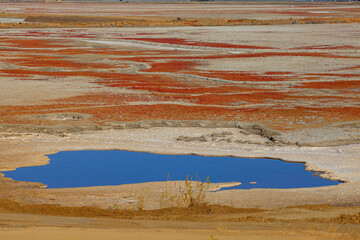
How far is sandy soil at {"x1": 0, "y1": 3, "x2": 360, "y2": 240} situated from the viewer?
8.29 metres

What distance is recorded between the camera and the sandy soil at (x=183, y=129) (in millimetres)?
8289

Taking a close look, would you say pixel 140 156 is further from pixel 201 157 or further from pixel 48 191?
pixel 48 191

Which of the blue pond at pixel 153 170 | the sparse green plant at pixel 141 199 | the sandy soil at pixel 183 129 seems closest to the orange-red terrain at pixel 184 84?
the sandy soil at pixel 183 129

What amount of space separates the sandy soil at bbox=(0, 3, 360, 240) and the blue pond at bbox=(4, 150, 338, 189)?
0.34 m

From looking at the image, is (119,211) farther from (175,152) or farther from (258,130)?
(258,130)

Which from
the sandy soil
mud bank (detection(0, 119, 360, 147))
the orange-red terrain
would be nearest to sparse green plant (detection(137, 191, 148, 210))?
the sandy soil

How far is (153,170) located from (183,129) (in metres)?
3.59

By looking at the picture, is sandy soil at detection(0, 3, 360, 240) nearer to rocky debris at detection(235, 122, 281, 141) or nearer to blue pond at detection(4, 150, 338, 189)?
rocky debris at detection(235, 122, 281, 141)

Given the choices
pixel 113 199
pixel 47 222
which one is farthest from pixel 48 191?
pixel 47 222

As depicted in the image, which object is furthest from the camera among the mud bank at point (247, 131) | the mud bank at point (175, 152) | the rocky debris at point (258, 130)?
the rocky debris at point (258, 130)

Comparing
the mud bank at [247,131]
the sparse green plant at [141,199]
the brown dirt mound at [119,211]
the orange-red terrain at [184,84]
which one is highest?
the brown dirt mound at [119,211]

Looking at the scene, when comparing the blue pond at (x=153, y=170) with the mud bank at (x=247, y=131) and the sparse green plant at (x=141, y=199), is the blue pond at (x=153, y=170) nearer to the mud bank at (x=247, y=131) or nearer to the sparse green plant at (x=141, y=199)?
the sparse green plant at (x=141, y=199)

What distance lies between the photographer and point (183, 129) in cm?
1636

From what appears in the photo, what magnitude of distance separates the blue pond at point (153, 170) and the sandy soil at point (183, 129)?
340 millimetres
